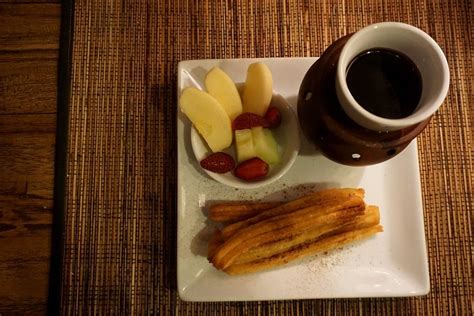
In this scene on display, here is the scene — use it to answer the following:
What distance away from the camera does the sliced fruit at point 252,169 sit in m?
0.72

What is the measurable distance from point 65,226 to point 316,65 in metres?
0.49

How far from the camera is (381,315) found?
2.64ft

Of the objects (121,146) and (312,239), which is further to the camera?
(121,146)


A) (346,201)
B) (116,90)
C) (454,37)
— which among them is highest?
(454,37)

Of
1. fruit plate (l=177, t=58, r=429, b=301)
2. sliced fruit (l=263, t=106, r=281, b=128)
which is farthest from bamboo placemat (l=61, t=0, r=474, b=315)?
sliced fruit (l=263, t=106, r=281, b=128)

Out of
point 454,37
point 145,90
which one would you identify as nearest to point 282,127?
point 145,90

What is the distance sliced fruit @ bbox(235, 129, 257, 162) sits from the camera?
729 mm

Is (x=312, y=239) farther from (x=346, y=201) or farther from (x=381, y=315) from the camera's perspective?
(x=381, y=315)

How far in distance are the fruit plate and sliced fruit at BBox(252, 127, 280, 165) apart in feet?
0.17

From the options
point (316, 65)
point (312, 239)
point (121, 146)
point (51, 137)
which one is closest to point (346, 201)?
point (312, 239)

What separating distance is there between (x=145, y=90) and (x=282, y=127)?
0.87 feet

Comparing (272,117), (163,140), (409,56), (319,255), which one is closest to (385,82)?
(409,56)

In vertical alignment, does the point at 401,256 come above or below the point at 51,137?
above

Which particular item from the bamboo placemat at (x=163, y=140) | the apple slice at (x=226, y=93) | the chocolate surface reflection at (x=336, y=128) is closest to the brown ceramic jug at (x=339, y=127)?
the chocolate surface reflection at (x=336, y=128)
